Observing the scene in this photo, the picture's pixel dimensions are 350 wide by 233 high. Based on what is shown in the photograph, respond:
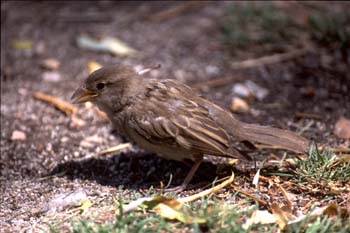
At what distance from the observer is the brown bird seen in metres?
4.50

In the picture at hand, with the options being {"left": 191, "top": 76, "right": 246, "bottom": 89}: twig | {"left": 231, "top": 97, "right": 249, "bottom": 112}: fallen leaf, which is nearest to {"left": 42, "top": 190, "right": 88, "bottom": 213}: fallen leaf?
{"left": 231, "top": 97, "right": 249, "bottom": 112}: fallen leaf

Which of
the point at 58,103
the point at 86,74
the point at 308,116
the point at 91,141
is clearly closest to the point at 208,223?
the point at 91,141

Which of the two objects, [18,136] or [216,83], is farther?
[216,83]

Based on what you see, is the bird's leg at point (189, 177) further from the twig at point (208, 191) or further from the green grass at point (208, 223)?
the green grass at point (208, 223)

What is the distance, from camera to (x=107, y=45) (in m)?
6.82

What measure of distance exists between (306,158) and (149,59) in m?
2.49

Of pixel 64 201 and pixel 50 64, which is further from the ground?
pixel 50 64

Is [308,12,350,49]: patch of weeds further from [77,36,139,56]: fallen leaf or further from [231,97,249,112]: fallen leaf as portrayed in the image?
[77,36,139,56]: fallen leaf

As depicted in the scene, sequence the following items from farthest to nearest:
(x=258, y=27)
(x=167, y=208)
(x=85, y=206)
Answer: (x=258, y=27)
(x=85, y=206)
(x=167, y=208)

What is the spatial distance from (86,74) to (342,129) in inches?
99.7

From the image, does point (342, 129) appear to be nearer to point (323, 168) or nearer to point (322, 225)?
point (323, 168)

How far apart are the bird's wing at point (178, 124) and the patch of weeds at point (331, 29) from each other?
2.45 m

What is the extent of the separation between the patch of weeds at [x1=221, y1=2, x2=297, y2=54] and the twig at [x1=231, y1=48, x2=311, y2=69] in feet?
0.40

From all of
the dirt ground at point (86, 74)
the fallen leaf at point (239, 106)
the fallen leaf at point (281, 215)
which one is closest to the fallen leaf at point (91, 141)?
the dirt ground at point (86, 74)
